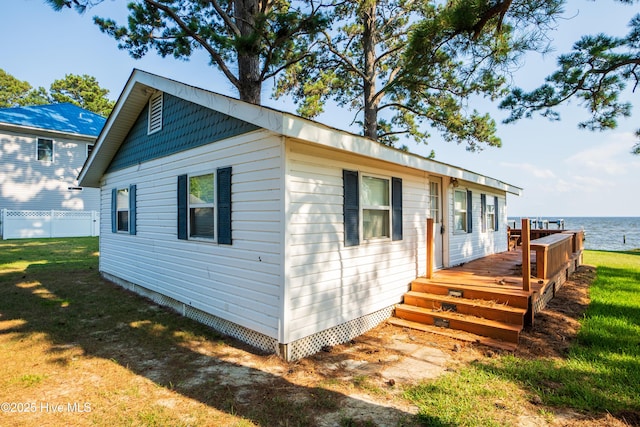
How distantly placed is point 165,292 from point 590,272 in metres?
11.7

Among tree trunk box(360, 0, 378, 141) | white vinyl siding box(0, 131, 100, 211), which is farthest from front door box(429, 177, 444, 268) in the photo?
white vinyl siding box(0, 131, 100, 211)

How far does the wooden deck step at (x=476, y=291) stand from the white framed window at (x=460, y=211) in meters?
2.63

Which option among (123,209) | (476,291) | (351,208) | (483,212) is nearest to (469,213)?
(483,212)

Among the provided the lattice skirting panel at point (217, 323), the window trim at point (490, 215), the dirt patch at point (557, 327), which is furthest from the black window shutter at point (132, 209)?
the window trim at point (490, 215)

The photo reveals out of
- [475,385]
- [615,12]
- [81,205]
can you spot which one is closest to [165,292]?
[475,385]

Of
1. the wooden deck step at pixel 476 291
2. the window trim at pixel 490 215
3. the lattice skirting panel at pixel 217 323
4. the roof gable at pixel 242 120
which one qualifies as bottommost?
the lattice skirting panel at pixel 217 323

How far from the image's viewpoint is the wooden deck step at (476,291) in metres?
5.02

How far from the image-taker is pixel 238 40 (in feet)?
24.6

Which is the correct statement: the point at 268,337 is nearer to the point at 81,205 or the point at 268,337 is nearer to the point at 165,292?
the point at 165,292

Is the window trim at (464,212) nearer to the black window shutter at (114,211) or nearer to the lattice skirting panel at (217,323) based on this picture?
the lattice skirting panel at (217,323)

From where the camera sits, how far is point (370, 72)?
42.3 ft

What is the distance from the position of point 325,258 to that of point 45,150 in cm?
2149

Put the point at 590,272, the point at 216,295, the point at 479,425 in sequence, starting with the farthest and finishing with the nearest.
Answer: the point at 590,272, the point at 216,295, the point at 479,425

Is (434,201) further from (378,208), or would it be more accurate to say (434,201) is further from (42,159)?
(42,159)
